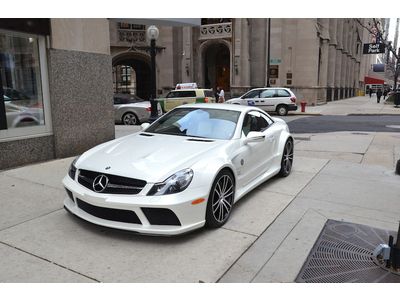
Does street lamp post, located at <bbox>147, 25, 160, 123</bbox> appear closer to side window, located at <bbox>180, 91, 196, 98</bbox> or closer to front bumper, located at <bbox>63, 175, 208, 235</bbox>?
side window, located at <bbox>180, 91, 196, 98</bbox>

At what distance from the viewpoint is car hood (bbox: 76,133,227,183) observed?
12.9 feet

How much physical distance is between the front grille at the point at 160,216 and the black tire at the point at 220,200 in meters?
0.49

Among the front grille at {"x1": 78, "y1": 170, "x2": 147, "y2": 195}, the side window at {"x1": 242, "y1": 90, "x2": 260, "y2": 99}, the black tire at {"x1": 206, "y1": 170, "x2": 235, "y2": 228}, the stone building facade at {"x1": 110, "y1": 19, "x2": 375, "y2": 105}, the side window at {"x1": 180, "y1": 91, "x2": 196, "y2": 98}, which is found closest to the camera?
the front grille at {"x1": 78, "y1": 170, "x2": 147, "y2": 195}

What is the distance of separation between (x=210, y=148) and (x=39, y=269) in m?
2.26

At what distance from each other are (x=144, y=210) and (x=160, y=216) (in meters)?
0.17

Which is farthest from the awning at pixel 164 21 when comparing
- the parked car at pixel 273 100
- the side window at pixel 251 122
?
the parked car at pixel 273 100

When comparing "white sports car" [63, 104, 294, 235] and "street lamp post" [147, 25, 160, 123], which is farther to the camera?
"street lamp post" [147, 25, 160, 123]

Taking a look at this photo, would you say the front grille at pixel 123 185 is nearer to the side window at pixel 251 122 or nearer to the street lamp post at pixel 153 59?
the side window at pixel 251 122

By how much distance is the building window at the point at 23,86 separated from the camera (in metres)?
6.89

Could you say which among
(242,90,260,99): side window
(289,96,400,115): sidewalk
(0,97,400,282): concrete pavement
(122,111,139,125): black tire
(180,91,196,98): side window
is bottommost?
(289,96,400,115): sidewalk

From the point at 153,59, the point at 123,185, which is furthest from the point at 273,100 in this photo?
the point at 123,185

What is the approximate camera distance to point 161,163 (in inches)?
161

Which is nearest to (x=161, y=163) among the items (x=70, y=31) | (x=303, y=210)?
(x=303, y=210)

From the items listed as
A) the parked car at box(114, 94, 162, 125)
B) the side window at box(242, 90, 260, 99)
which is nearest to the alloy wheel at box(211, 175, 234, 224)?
the parked car at box(114, 94, 162, 125)
